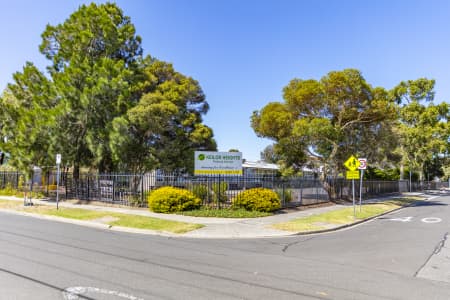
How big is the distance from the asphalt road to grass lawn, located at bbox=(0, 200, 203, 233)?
1580mm

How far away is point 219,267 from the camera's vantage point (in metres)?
6.76

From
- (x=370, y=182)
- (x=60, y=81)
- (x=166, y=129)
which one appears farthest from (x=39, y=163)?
(x=370, y=182)

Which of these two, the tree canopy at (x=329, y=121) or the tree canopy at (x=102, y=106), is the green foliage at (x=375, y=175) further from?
the tree canopy at (x=102, y=106)

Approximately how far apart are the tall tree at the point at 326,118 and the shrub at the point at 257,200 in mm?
7666

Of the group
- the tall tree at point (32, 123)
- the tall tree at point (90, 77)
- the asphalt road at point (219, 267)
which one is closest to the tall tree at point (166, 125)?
the tall tree at point (90, 77)

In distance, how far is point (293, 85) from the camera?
82.7 ft

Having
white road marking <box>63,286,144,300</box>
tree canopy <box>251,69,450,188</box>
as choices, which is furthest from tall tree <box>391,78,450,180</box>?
white road marking <box>63,286,144,300</box>

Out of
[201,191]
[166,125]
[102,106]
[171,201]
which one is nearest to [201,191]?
[201,191]

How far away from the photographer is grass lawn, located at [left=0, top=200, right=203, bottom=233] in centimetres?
1202

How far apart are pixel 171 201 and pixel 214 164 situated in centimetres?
344

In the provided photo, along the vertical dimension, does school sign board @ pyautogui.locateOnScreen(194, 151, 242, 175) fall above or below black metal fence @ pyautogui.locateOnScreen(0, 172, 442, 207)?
above

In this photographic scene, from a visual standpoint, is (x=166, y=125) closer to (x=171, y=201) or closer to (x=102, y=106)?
(x=102, y=106)

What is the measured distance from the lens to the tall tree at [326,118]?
75.8 feet

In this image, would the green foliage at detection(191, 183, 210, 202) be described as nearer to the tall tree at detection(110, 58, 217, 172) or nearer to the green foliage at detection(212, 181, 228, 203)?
the green foliage at detection(212, 181, 228, 203)
